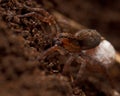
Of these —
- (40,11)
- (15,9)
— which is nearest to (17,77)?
(15,9)

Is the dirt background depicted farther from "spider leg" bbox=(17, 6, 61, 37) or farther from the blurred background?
the blurred background

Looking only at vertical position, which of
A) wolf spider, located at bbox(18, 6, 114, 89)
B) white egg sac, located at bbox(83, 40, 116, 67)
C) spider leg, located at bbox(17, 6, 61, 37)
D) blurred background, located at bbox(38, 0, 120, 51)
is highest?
spider leg, located at bbox(17, 6, 61, 37)

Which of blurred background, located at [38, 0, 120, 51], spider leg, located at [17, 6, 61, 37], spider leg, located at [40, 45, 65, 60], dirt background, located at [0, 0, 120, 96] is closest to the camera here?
dirt background, located at [0, 0, 120, 96]

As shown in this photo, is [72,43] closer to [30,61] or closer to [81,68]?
→ [81,68]

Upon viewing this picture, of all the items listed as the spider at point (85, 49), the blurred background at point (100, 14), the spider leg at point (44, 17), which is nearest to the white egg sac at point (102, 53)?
the spider at point (85, 49)

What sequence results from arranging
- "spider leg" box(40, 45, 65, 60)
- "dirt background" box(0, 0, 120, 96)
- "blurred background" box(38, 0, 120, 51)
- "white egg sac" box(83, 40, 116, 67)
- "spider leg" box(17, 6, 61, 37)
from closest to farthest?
"dirt background" box(0, 0, 120, 96), "spider leg" box(40, 45, 65, 60), "spider leg" box(17, 6, 61, 37), "white egg sac" box(83, 40, 116, 67), "blurred background" box(38, 0, 120, 51)

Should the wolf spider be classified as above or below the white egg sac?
above

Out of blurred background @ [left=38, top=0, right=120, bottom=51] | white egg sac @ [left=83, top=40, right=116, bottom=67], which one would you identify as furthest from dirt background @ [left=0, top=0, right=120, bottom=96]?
blurred background @ [left=38, top=0, right=120, bottom=51]

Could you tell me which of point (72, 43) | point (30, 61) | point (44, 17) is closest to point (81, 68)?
point (72, 43)

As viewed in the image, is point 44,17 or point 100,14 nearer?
point 44,17

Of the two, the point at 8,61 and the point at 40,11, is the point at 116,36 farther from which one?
the point at 8,61

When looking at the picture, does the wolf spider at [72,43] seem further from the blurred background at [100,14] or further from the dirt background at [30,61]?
the blurred background at [100,14]

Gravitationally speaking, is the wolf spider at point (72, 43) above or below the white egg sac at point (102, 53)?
above
